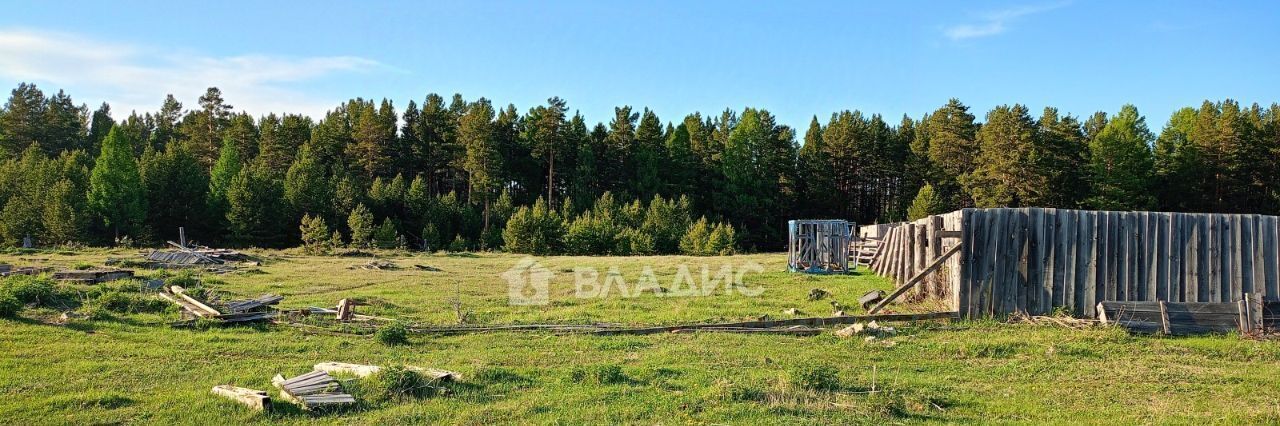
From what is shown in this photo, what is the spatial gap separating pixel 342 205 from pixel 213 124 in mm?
23582

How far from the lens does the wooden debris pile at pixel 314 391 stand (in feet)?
25.0

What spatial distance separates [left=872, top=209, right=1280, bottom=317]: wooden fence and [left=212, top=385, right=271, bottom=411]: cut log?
1147cm

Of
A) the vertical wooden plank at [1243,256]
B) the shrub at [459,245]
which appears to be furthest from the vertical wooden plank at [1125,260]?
the shrub at [459,245]

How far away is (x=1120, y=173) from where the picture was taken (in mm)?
55594

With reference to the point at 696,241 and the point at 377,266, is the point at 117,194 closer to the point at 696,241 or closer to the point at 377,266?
the point at 377,266

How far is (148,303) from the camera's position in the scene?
14.9 metres

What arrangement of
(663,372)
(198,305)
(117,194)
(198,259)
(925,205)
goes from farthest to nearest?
(925,205) < (117,194) < (198,259) < (198,305) < (663,372)

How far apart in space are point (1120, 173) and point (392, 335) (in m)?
59.7

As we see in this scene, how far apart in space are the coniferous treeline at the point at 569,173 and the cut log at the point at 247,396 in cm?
3508

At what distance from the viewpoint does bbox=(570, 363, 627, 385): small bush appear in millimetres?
8711

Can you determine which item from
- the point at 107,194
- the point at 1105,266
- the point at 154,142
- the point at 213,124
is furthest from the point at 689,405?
the point at 154,142

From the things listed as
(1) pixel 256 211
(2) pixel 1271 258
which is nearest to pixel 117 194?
(1) pixel 256 211

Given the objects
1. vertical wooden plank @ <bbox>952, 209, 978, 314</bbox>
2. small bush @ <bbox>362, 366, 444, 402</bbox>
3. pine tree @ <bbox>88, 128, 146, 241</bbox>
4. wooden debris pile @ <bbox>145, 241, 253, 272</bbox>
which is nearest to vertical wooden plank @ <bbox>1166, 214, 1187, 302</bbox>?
vertical wooden plank @ <bbox>952, 209, 978, 314</bbox>

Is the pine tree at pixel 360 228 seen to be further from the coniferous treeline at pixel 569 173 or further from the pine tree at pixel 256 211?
the pine tree at pixel 256 211
